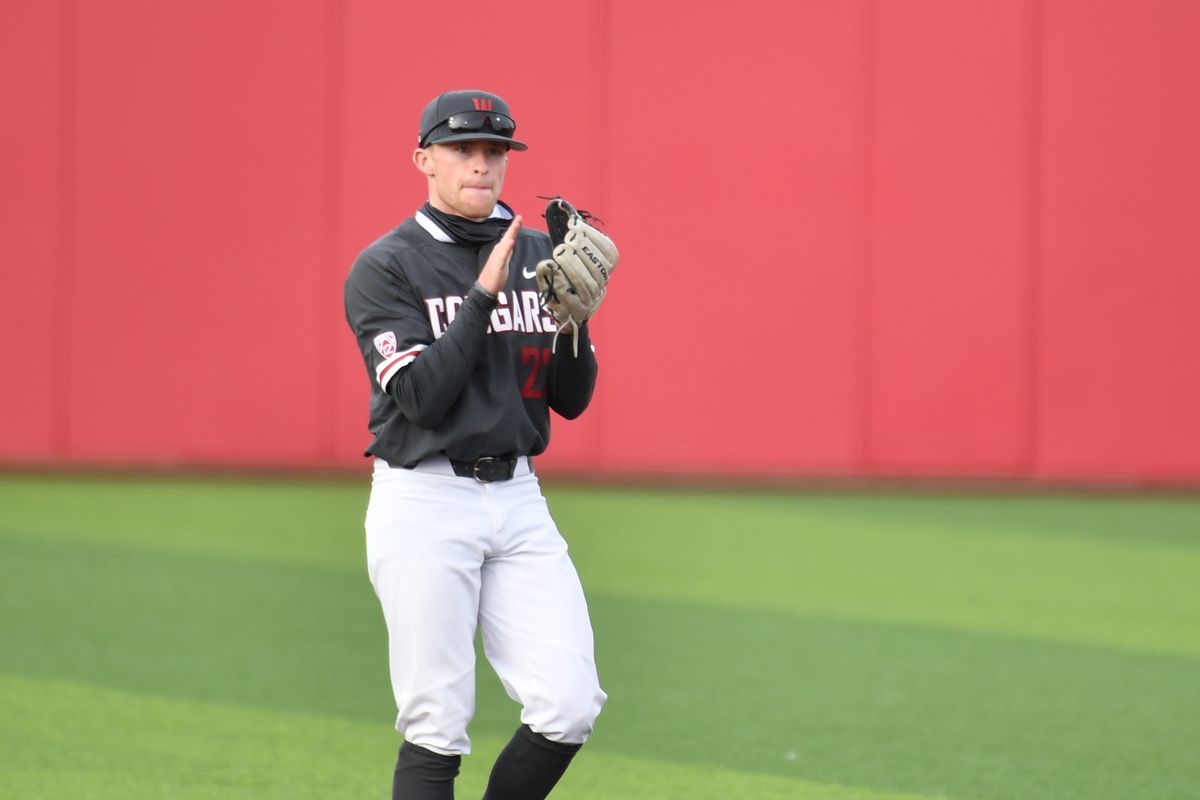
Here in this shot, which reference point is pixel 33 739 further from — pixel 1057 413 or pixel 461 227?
pixel 1057 413

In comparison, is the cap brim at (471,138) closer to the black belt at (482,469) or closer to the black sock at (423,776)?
the black belt at (482,469)

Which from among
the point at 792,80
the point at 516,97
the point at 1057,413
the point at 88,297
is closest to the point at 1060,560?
the point at 1057,413

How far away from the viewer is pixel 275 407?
13812mm

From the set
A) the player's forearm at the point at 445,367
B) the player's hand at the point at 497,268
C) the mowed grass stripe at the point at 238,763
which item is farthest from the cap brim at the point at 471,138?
the mowed grass stripe at the point at 238,763

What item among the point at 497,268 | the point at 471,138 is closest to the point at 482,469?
the point at 497,268

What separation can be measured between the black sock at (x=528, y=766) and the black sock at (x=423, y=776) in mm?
170

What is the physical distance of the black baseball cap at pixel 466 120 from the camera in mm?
3756

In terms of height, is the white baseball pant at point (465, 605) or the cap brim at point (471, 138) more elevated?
the cap brim at point (471, 138)

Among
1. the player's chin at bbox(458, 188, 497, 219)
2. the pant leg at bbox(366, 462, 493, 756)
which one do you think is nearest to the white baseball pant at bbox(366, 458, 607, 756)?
the pant leg at bbox(366, 462, 493, 756)

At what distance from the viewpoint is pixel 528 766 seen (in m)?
3.76

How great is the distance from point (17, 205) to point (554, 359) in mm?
11000

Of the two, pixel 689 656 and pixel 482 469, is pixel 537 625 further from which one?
pixel 689 656

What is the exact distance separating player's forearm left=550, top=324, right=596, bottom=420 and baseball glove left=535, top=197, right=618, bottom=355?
39 mm

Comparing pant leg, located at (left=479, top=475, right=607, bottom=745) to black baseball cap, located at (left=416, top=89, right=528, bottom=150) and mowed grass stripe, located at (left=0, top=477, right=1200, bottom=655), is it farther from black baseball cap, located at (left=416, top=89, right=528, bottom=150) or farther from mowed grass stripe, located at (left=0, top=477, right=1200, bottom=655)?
mowed grass stripe, located at (left=0, top=477, right=1200, bottom=655)
